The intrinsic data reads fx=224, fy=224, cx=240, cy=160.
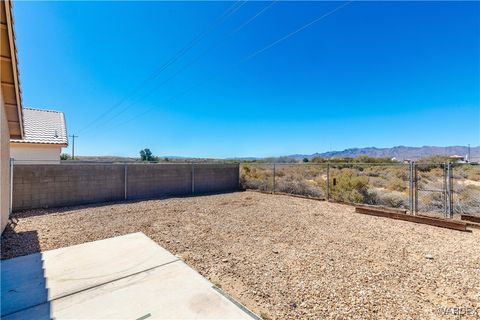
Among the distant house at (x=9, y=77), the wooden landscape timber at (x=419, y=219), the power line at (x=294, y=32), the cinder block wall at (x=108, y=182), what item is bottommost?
the wooden landscape timber at (x=419, y=219)

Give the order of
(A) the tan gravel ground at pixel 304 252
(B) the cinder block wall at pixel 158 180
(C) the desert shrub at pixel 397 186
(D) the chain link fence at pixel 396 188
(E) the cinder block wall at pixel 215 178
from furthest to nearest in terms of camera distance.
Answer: (E) the cinder block wall at pixel 215 178, (C) the desert shrub at pixel 397 186, (B) the cinder block wall at pixel 158 180, (D) the chain link fence at pixel 396 188, (A) the tan gravel ground at pixel 304 252

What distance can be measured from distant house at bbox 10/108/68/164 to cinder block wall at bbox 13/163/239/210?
1.27 meters

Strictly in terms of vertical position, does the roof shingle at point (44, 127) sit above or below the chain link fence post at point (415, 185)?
above

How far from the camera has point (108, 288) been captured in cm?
264

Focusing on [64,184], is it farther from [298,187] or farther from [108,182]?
[298,187]

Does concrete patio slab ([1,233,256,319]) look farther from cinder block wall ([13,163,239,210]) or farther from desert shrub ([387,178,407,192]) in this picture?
desert shrub ([387,178,407,192])

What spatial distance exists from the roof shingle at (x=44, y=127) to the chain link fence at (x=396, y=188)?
9.15 m

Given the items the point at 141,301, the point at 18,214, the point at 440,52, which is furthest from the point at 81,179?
the point at 440,52

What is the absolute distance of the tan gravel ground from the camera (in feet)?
8.53

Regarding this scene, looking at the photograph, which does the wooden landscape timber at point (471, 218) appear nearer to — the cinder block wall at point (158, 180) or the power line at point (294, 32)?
the power line at point (294, 32)

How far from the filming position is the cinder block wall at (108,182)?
7.17 m

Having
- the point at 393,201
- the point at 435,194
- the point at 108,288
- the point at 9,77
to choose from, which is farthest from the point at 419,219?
the point at 9,77

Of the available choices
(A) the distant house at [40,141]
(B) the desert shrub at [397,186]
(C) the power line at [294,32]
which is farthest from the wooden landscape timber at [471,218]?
(A) the distant house at [40,141]

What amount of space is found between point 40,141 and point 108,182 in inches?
127
